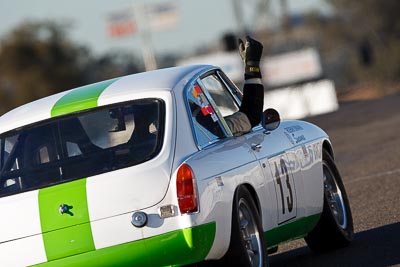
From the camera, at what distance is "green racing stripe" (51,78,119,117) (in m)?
8.42

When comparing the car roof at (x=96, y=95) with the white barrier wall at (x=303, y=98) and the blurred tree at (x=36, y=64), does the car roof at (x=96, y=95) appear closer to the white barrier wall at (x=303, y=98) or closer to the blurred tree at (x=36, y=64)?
the white barrier wall at (x=303, y=98)

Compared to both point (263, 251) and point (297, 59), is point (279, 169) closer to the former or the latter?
point (263, 251)

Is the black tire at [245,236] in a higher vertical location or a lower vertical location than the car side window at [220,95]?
lower

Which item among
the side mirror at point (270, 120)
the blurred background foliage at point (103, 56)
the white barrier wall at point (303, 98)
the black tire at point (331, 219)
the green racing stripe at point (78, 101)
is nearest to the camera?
the green racing stripe at point (78, 101)

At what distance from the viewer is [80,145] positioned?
324 inches

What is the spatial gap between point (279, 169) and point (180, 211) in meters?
1.72

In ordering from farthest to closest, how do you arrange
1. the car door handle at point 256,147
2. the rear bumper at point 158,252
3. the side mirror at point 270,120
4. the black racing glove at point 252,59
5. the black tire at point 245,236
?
the black racing glove at point 252,59 < the side mirror at point 270,120 < the car door handle at point 256,147 < the black tire at point 245,236 < the rear bumper at point 158,252

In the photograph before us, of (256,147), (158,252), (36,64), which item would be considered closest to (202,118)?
(256,147)

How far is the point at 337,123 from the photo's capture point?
32.1 metres

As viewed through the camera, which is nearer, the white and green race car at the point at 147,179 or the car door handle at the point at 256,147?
the white and green race car at the point at 147,179

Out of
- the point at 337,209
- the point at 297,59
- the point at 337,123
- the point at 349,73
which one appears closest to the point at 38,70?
the point at 297,59

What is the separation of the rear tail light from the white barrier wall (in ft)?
172

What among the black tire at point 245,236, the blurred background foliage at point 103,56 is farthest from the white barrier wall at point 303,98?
the black tire at point 245,236

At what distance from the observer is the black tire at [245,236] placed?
25.9 feet
